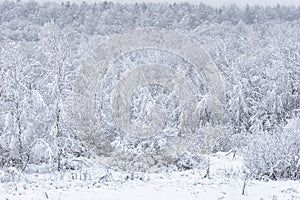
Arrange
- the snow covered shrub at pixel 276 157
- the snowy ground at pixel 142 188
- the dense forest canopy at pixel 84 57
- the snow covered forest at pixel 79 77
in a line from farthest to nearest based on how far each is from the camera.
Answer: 1. the dense forest canopy at pixel 84 57
2. the snow covered forest at pixel 79 77
3. the snow covered shrub at pixel 276 157
4. the snowy ground at pixel 142 188

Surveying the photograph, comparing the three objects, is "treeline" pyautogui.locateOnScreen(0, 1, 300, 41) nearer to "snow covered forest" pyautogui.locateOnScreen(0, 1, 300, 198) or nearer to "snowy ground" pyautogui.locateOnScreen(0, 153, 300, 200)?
"snow covered forest" pyautogui.locateOnScreen(0, 1, 300, 198)

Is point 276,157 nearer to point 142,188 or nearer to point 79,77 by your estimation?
point 142,188

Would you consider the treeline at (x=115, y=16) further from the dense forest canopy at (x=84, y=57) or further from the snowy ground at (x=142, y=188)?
the snowy ground at (x=142, y=188)

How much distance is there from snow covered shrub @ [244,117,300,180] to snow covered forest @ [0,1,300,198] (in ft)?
0.11

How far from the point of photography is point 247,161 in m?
16.0

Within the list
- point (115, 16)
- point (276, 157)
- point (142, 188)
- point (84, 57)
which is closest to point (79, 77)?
point (84, 57)

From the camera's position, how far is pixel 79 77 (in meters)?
27.2

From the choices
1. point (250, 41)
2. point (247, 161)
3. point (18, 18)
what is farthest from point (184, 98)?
point (18, 18)

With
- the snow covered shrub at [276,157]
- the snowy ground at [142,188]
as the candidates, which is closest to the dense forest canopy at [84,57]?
the snow covered shrub at [276,157]

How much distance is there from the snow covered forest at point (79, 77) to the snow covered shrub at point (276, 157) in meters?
0.03

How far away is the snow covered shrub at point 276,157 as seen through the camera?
1512 cm

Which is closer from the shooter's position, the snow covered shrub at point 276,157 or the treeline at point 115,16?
the snow covered shrub at point 276,157

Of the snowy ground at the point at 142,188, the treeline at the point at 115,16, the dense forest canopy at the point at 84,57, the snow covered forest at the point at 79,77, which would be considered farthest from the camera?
the treeline at the point at 115,16

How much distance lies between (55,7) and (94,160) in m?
57.5
